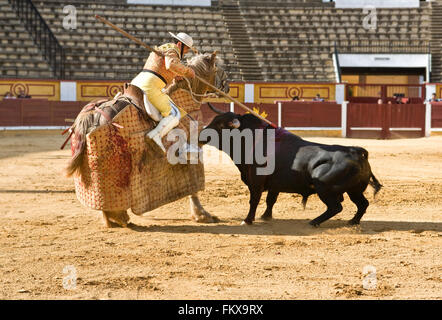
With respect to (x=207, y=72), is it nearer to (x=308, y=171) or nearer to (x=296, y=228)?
(x=308, y=171)

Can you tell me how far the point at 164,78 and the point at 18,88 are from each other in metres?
12.7

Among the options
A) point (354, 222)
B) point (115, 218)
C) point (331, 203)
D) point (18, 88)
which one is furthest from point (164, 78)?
point (18, 88)

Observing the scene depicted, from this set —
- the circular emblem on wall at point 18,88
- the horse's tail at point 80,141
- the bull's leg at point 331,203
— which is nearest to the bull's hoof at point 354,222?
the bull's leg at point 331,203

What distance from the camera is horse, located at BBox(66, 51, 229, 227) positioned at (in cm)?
490

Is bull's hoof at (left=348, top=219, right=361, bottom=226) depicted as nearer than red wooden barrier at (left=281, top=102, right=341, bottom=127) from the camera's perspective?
Yes

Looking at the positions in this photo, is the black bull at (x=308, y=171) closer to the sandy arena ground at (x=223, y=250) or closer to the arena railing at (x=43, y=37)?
the sandy arena ground at (x=223, y=250)

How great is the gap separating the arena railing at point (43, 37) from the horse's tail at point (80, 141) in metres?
13.5

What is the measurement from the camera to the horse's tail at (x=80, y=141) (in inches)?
193

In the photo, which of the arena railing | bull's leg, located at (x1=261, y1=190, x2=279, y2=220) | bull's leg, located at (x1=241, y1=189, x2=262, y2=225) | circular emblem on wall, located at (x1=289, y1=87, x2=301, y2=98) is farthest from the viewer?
circular emblem on wall, located at (x1=289, y1=87, x2=301, y2=98)

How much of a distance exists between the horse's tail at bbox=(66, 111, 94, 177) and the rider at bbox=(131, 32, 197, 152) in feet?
1.55

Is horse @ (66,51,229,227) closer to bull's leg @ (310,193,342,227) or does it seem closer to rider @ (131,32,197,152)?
rider @ (131,32,197,152)

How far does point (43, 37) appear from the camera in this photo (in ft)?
61.0

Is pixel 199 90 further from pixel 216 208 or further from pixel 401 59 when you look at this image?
pixel 401 59

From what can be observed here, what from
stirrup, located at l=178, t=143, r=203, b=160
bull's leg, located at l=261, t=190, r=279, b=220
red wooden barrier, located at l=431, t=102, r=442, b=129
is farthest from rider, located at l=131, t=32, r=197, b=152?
red wooden barrier, located at l=431, t=102, r=442, b=129
